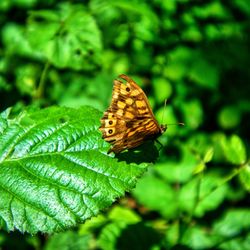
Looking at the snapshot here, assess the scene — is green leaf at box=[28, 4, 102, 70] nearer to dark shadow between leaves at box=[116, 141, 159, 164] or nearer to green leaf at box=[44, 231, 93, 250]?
green leaf at box=[44, 231, 93, 250]

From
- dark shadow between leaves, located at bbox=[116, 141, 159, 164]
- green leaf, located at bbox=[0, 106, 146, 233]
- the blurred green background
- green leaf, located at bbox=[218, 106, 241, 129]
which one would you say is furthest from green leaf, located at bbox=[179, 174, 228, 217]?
green leaf, located at bbox=[0, 106, 146, 233]

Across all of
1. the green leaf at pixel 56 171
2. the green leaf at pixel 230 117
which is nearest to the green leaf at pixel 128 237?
the green leaf at pixel 56 171

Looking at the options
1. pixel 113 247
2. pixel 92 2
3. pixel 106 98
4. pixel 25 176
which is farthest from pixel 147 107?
pixel 92 2

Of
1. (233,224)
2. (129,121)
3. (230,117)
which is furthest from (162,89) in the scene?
(129,121)

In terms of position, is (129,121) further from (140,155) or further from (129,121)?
(140,155)

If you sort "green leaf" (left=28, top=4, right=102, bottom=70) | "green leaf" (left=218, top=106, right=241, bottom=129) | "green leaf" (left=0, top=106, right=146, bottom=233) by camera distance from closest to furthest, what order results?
"green leaf" (left=0, top=106, right=146, bottom=233) < "green leaf" (left=28, top=4, right=102, bottom=70) < "green leaf" (left=218, top=106, right=241, bottom=129)
